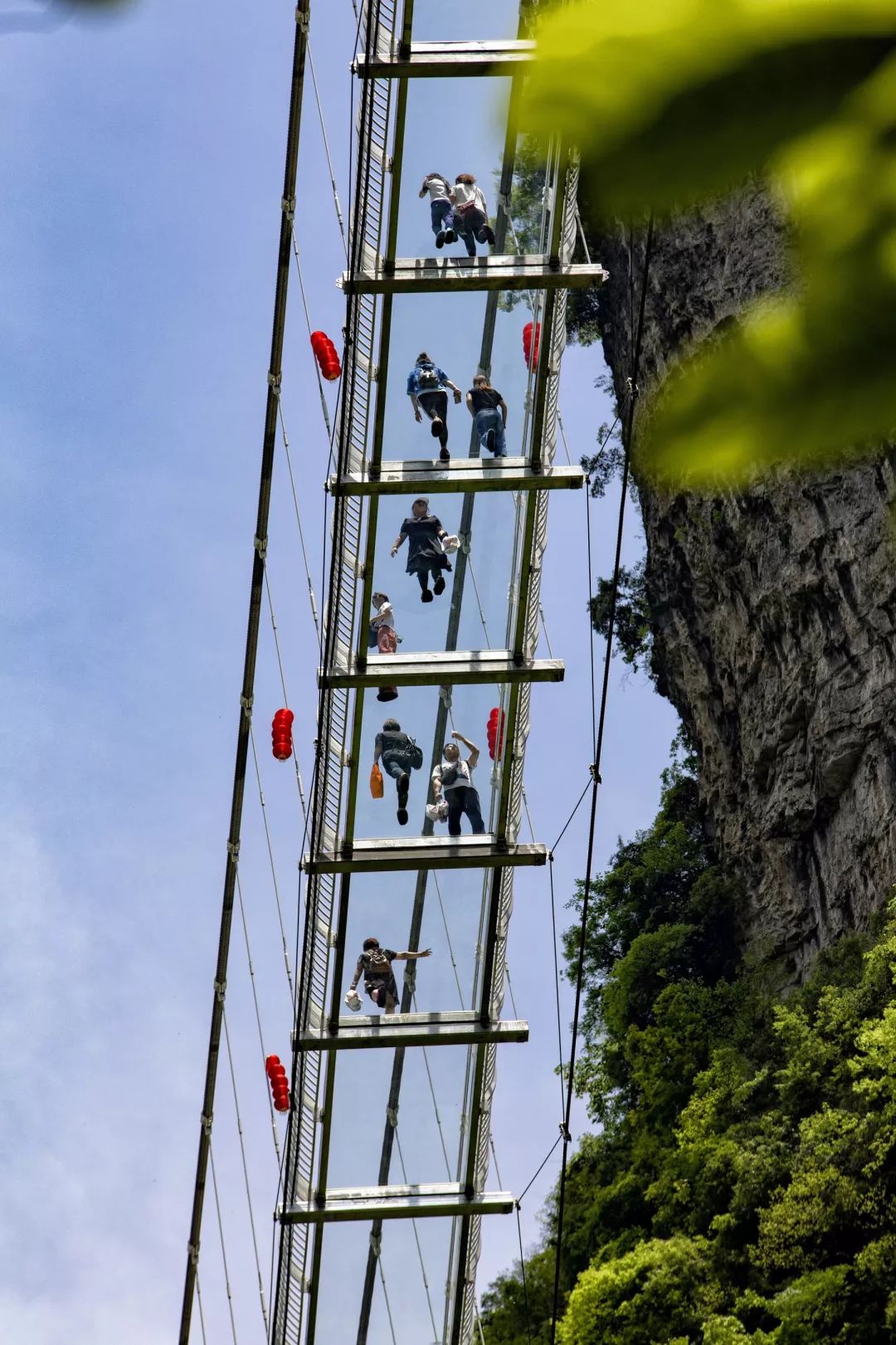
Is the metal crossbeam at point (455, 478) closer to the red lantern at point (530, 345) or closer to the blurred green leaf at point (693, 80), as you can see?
the red lantern at point (530, 345)

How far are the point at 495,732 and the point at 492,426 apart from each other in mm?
2233

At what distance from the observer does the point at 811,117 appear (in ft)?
2.31

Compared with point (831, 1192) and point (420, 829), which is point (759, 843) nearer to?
point (831, 1192)

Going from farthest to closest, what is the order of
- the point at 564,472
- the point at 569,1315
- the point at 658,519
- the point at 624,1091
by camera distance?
the point at 658,519 → the point at 624,1091 → the point at 569,1315 → the point at 564,472

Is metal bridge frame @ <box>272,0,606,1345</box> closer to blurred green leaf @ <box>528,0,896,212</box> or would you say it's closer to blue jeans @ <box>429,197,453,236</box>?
blue jeans @ <box>429,197,453,236</box>

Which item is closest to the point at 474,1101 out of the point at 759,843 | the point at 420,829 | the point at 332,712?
the point at 420,829

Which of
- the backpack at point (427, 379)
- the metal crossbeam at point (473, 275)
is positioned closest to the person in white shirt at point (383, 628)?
the backpack at point (427, 379)

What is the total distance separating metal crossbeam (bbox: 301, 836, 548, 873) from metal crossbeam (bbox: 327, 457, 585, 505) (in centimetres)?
260

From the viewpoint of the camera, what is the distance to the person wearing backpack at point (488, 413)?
14.8 m

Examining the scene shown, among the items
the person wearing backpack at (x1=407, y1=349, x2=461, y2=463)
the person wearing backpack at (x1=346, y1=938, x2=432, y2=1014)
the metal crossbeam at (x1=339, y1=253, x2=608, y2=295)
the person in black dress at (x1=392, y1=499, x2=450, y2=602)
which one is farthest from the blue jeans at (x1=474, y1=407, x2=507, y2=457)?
the person wearing backpack at (x1=346, y1=938, x2=432, y2=1014)

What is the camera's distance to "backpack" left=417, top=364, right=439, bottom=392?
14.5 metres

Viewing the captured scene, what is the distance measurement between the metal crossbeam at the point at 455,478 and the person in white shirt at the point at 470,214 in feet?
4.92

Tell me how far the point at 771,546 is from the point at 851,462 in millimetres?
25569

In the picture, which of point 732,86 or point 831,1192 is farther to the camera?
point 831,1192
